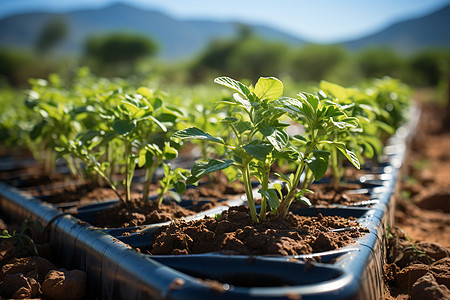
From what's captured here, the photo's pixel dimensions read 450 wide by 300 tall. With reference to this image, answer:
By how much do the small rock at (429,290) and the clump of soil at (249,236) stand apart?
0.30 m

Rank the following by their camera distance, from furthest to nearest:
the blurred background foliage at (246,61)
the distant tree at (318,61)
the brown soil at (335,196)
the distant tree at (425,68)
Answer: the distant tree at (318,61), the blurred background foliage at (246,61), the distant tree at (425,68), the brown soil at (335,196)

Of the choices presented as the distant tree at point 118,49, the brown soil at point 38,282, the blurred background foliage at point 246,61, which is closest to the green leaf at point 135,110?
the brown soil at point 38,282

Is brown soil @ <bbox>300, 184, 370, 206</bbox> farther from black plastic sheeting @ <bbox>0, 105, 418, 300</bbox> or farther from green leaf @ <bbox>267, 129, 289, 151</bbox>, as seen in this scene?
green leaf @ <bbox>267, 129, 289, 151</bbox>

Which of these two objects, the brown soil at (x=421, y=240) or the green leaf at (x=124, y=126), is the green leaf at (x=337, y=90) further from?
the green leaf at (x=124, y=126)

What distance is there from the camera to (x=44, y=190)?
2889 millimetres

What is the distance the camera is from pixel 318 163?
154cm

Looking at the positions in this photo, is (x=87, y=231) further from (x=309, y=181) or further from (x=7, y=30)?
(x=7, y=30)

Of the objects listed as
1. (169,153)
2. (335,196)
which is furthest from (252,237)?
(335,196)

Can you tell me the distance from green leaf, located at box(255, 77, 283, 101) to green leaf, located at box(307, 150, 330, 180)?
0.95 feet

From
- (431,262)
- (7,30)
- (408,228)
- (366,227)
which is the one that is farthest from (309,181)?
(7,30)

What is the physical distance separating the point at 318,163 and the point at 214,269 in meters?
0.59

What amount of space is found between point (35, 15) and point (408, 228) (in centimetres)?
21572

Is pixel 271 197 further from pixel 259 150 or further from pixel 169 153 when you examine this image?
pixel 169 153

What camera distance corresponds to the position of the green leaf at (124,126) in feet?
5.76
